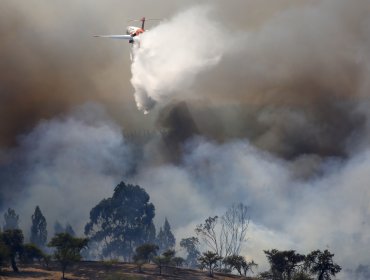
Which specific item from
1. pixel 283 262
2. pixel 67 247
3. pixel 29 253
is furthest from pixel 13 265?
pixel 283 262

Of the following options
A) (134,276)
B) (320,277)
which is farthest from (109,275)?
(320,277)

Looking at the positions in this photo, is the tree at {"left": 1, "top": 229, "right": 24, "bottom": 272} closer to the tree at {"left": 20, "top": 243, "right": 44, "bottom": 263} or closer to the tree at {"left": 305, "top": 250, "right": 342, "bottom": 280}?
the tree at {"left": 20, "top": 243, "right": 44, "bottom": 263}

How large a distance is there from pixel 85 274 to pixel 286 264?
67.1 metres

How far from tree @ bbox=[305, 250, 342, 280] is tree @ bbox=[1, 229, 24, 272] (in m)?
94.5

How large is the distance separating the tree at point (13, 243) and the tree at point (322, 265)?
9446cm

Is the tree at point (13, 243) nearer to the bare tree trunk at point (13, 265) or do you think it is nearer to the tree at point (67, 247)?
the bare tree trunk at point (13, 265)

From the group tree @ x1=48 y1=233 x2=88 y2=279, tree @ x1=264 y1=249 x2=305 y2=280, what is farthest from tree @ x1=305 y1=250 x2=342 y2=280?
tree @ x1=48 y1=233 x2=88 y2=279

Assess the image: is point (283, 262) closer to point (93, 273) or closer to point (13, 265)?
point (93, 273)

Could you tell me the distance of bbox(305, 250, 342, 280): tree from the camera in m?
186

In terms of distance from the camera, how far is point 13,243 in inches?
7367

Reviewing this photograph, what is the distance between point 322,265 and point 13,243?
101249 millimetres

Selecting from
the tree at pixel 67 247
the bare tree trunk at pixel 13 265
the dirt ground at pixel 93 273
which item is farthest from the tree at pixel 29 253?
the tree at pixel 67 247

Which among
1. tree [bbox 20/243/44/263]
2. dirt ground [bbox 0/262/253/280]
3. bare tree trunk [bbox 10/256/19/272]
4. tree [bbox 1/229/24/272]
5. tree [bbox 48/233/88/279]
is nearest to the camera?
dirt ground [bbox 0/262/253/280]

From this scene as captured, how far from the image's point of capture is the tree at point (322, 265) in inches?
7333
